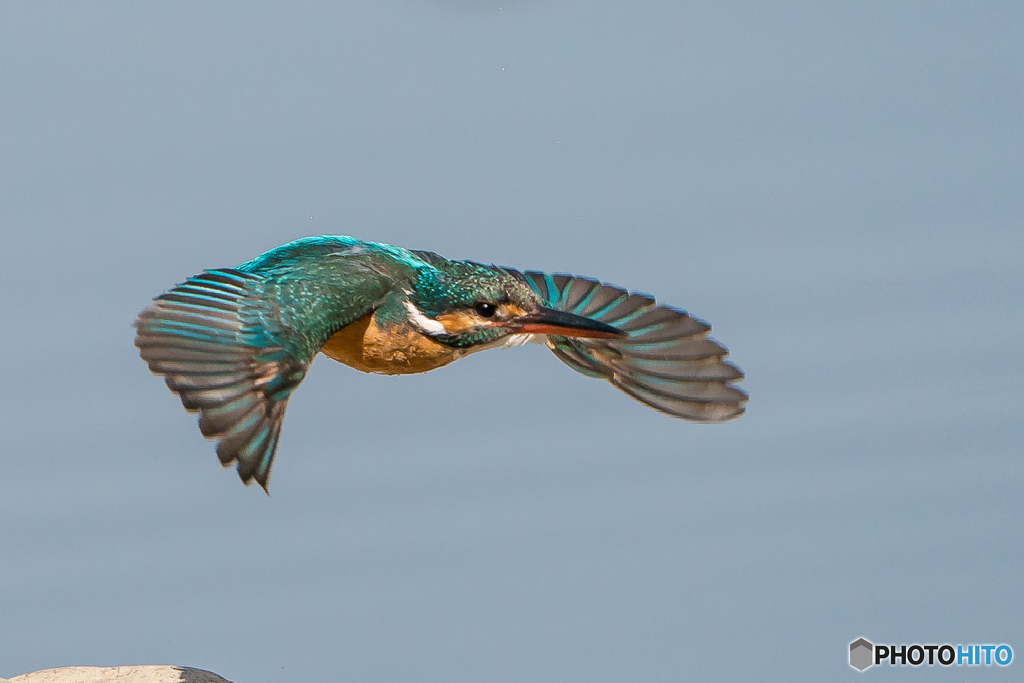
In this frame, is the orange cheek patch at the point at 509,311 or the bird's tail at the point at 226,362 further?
the orange cheek patch at the point at 509,311

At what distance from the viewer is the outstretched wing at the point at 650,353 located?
6.09m

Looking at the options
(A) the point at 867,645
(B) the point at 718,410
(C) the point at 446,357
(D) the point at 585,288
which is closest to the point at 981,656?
(A) the point at 867,645

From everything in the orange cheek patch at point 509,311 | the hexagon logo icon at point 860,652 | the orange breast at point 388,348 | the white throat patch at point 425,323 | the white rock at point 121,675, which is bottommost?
the white rock at point 121,675

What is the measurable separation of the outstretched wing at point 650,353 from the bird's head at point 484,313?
1.94 ft

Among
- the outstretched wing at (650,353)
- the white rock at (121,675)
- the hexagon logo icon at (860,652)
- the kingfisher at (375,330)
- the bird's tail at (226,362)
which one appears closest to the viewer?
the bird's tail at (226,362)

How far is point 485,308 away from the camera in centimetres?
555

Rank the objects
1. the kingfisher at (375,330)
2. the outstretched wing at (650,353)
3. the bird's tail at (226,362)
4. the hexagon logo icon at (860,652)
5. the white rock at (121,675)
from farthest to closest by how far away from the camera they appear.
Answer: the hexagon logo icon at (860,652) → the outstretched wing at (650,353) → the white rock at (121,675) → the kingfisher at (375,330) → the bird's tail at (226,362)

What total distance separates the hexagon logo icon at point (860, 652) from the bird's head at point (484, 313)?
2658mm

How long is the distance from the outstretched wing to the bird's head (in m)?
0.59

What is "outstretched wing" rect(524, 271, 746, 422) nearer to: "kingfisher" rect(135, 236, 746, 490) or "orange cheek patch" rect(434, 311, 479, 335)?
"kingfisher" rect(135, 236, 746, 490)

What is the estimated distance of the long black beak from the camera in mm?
5543

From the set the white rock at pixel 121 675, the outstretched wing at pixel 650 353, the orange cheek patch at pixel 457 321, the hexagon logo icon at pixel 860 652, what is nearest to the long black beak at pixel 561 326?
the orange cheek patch at pixel 457 321

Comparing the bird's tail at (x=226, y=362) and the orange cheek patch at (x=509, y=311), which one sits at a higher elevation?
the orange cheek patch at (x=509, y=311)

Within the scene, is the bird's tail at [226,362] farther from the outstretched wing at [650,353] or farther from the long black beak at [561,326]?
the outstretched wing at [650,353]
